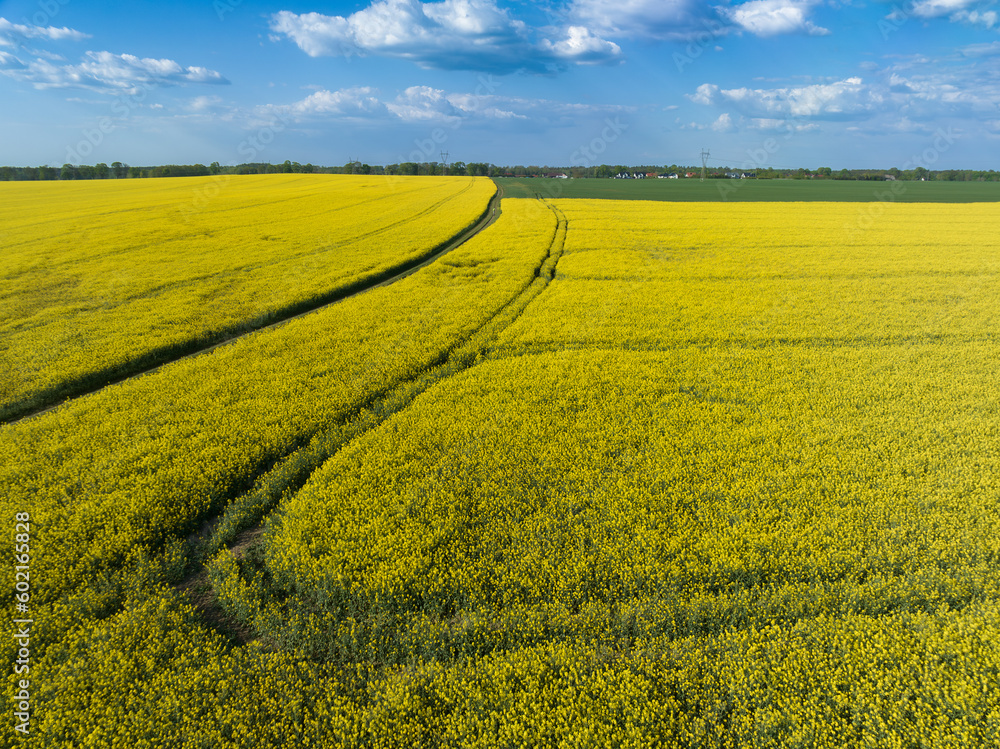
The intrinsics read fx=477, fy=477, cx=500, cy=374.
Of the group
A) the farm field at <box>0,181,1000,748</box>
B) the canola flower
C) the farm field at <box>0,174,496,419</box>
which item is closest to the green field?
the farm field at <box>0,174,496,419</box>

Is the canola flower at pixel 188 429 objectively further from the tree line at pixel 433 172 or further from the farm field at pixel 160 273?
the tree line at pixel 433 172

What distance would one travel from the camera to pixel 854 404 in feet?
33.3

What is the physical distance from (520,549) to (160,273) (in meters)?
23.9

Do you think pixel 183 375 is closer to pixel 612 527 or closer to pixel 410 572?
pixel 410 572

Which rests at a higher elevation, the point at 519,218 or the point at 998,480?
the point at 519,218

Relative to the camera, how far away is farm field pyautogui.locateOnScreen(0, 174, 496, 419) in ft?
42.7

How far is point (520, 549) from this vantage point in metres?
6.34

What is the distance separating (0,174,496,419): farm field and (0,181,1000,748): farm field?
231cm

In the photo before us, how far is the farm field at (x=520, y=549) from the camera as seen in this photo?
15.0ft

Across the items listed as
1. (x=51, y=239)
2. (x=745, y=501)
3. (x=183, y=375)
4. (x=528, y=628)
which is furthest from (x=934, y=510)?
(x=51, y=239)

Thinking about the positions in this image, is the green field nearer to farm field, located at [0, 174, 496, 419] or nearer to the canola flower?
farm field, located at [0, 174, 496, 419]

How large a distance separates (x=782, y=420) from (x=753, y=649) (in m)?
5.76

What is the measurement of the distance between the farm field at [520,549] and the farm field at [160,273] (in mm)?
2313

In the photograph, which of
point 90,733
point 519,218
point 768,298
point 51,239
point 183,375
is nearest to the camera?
point 90,733
